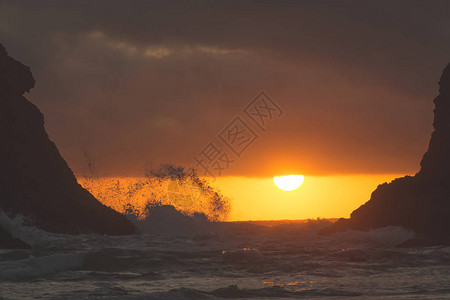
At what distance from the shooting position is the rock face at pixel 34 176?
93.1ft

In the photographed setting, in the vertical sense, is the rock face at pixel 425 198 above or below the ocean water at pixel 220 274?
above

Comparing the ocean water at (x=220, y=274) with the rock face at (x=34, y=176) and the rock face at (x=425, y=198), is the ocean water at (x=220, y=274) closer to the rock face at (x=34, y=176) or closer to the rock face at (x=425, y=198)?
the rock face at (x=34, y=176)

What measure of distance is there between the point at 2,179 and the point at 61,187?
11.1ft

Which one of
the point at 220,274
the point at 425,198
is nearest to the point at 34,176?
the point at 220,274

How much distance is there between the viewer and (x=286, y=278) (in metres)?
15.8

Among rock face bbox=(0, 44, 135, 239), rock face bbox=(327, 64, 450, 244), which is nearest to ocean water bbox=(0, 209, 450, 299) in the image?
rock face bbox=(0, 44, 135, 239)

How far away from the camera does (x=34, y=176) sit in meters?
29.5

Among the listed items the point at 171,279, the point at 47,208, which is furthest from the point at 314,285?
the point at 47,208

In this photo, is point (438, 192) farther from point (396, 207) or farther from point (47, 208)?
point (47, 208)

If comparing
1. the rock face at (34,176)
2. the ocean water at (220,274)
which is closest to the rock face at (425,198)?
the ocean water at (220,274)

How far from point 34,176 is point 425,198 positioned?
21379 millimetres

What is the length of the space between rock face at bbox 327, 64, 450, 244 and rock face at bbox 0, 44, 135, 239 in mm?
14974

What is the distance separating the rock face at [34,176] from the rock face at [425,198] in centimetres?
1497

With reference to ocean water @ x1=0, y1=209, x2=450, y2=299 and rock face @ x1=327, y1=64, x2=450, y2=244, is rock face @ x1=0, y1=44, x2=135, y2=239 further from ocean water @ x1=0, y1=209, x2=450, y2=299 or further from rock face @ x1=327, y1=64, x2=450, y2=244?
rock face @ x1=327, y1=64, x2=450, y2=244
